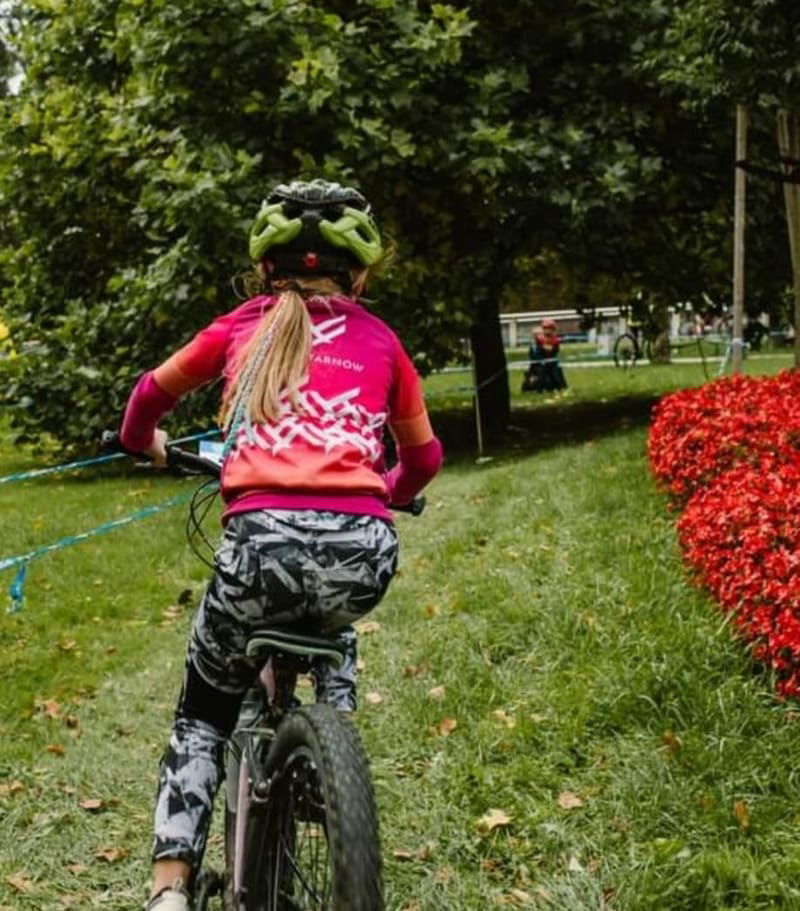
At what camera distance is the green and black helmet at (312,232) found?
10.3ft

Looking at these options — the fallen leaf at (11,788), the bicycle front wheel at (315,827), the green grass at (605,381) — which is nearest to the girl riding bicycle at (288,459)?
the bicycle front wheel at (315,827)

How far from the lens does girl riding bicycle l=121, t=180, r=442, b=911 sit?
2.94 meters

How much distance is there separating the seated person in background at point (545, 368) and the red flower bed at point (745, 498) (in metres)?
13.5

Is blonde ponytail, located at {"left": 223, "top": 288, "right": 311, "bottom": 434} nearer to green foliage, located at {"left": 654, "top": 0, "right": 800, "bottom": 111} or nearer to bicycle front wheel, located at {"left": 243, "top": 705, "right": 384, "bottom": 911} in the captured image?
bicycle front wheel, located at {"left": 243, "top": 705, "right": 384, "bottom": 911}

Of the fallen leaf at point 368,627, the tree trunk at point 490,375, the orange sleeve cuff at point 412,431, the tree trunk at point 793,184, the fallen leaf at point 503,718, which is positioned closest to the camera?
the orange sleeve cuff at point 412,431

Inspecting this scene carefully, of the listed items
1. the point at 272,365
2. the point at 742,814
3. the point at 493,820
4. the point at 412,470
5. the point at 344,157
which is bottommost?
the point at 493,820

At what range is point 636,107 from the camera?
13.6 metres

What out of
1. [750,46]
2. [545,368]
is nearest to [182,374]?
[750,46]

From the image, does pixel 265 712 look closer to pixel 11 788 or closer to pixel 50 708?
pixel 11 788

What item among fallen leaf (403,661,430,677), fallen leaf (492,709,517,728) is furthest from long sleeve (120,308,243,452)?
fallen leaf (403,661,430,677)

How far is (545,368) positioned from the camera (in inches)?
909

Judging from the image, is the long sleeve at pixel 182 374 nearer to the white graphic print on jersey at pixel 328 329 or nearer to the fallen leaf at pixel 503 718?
the white graphic print on jersey at pixel 328 329

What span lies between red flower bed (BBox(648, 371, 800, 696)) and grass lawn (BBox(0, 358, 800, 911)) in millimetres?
157

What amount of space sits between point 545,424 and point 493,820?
12.4m
